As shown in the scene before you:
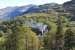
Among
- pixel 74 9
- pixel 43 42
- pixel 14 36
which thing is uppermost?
pixel 14 36

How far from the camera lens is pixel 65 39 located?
40094 millimetres

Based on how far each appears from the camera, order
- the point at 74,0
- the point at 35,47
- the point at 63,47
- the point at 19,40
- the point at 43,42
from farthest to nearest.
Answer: the point at 74,0, the point at 43,42, the point at 63,47, the point at 35,47, the point at 19,40

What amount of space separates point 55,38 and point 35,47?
10.2 feet

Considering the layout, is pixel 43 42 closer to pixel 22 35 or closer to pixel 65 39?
pixel 65 39

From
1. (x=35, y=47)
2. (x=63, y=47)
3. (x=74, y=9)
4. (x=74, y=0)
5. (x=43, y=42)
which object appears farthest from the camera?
(x=74, y=0)

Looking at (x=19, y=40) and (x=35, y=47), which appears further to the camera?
(x=35, y=47)

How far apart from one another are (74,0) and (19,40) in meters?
105

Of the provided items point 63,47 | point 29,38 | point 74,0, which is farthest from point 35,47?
point 74,0

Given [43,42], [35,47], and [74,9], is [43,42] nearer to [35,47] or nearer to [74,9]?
[35,47]

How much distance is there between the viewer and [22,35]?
3453 centimetres

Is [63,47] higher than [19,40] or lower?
lower

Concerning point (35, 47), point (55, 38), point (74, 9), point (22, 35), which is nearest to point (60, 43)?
point (55, 38)

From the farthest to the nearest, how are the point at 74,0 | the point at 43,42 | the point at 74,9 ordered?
the point at 74,0
the point at 74,9
the point at 43,42

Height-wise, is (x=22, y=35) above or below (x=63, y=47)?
above
